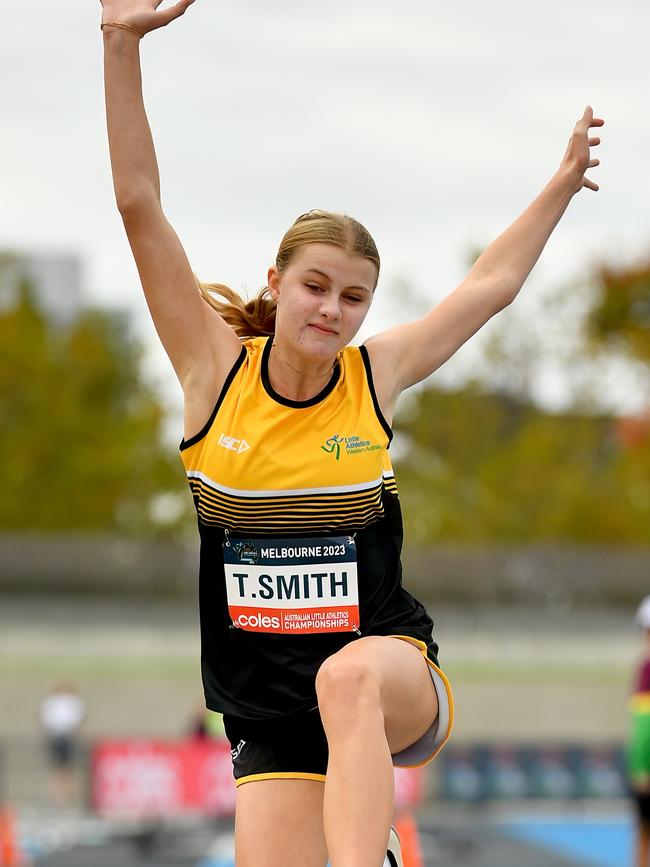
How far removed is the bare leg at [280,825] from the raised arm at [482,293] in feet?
3.75

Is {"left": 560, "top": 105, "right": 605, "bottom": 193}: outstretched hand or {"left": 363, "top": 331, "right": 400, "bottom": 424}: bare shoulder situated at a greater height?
{"left": 560, "top": 105, "right": 605, "bottom": 193}: outstretched hand

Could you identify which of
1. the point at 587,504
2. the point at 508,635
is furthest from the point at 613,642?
the point at 587,504

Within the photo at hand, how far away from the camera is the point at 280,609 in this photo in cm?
440

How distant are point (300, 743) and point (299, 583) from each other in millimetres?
510

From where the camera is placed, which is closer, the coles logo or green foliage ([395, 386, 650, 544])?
the coles logo

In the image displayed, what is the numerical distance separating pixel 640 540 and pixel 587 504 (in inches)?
61.9

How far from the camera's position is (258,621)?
4.43 meters

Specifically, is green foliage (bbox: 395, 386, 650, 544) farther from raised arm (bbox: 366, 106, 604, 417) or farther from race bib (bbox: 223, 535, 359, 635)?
race bib (bbox: 223, 535, 359, 635)

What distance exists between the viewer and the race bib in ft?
14.4

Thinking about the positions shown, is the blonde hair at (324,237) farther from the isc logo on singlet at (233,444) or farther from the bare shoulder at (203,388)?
the isc logo on singlet at (233,444)

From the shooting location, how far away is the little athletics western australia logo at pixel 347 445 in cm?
435

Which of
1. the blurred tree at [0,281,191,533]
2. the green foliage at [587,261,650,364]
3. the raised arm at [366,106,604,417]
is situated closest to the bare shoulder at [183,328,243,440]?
the raised arm at [366,106,604,417]

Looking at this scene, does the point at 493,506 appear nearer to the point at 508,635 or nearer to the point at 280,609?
the point at 508,635

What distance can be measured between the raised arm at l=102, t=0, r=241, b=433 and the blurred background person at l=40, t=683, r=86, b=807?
16072 mm
